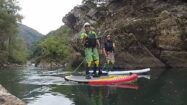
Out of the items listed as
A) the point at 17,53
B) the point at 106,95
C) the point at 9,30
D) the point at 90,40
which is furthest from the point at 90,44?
the point at 17,53

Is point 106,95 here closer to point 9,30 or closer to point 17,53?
point 9,30

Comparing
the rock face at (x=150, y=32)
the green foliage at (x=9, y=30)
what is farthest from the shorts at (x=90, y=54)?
the green foliage at (x=9, y=30)

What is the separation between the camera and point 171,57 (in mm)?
27938

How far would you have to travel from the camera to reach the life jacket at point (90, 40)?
55.3 ft

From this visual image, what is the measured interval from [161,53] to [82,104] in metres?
18.4

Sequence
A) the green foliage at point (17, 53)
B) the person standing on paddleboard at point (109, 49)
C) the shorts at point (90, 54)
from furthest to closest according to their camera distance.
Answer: the green foliage at point (17, 53) → the person standing on paddleboard at point (109, 49) → the shorts at point (90, 54)

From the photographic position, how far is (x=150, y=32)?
2973 centimetres

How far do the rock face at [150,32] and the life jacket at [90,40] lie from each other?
12302 mm

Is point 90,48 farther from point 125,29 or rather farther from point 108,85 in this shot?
point 125,29

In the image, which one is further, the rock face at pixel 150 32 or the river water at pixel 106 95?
the rock face at pixel 150 32

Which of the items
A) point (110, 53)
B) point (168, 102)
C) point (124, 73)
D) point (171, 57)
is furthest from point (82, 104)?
point (171, 57)

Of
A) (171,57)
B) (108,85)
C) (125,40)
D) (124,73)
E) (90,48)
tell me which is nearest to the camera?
(108,85)

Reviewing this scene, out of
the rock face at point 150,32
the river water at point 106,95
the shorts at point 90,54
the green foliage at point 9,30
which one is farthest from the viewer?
the green foliage at point 9,30

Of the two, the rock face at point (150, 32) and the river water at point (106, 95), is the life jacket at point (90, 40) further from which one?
the rock face at point (150, 32)
